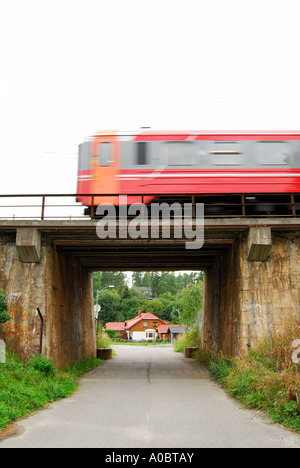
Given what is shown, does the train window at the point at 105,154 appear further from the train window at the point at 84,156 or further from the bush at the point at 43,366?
the bush at the point at 43,366

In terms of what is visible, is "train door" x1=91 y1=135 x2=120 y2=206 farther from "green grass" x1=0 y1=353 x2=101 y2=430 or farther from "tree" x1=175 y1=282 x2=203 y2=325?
"tree" x1=175 y1=282 x2=203 y2=325

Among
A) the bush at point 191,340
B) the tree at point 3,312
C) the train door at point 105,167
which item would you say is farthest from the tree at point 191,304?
the tree at point 3,312

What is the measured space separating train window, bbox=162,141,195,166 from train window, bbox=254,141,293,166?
7.26 ft

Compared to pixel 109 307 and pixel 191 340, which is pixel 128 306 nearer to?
pixel 109 307

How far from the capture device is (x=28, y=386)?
9.67m

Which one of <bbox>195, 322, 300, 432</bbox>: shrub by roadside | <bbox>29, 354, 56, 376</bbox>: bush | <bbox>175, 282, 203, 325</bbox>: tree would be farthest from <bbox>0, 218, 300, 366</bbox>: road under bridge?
<bbox>175, 282, 203, 325</bbox>: tree

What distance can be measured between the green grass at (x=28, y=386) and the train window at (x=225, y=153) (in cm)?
826

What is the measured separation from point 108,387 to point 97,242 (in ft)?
15.2

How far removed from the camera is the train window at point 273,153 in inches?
521

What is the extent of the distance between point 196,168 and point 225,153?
113 centimetres

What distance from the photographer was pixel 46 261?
12.8 meters

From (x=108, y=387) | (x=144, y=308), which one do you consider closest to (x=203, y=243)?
(x=108, y=387)
